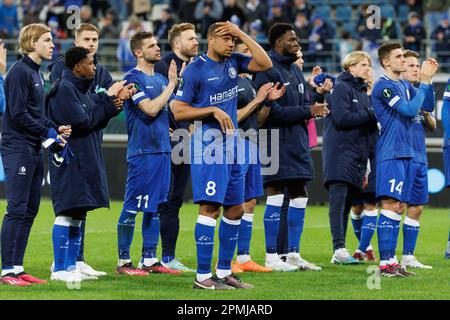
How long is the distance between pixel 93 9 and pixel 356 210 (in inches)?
548

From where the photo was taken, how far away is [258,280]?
1023 centimetres

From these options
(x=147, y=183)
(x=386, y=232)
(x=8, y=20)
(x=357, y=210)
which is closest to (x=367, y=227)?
(x=357, y=210)

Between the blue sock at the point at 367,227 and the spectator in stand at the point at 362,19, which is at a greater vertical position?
the spectator in stand at the point at 362,19

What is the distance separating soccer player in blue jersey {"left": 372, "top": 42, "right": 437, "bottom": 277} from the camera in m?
10.3

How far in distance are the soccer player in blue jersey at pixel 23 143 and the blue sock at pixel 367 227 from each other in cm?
390

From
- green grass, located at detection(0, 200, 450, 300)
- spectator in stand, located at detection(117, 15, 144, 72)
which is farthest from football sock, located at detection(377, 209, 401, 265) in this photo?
→ spectator in stand, located at detection(117, 15, 144, 72)

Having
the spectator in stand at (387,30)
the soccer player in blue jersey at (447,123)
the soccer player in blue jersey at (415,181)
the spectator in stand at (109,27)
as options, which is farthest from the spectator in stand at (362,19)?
the soccer player in blue jersey at (415,181)

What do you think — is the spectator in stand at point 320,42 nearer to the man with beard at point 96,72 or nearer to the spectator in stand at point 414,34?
the spectator in stand at point 414,34

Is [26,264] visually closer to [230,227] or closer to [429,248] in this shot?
[230,227]

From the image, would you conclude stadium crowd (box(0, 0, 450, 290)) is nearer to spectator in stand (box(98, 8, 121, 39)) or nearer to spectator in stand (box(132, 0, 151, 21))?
spectator in stand (box(98, 8, 121, 39))

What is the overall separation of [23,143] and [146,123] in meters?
1.48

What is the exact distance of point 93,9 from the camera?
25.2m

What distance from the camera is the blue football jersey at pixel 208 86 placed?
9.29 metres

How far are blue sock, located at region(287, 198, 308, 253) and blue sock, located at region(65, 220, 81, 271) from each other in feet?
8.09
